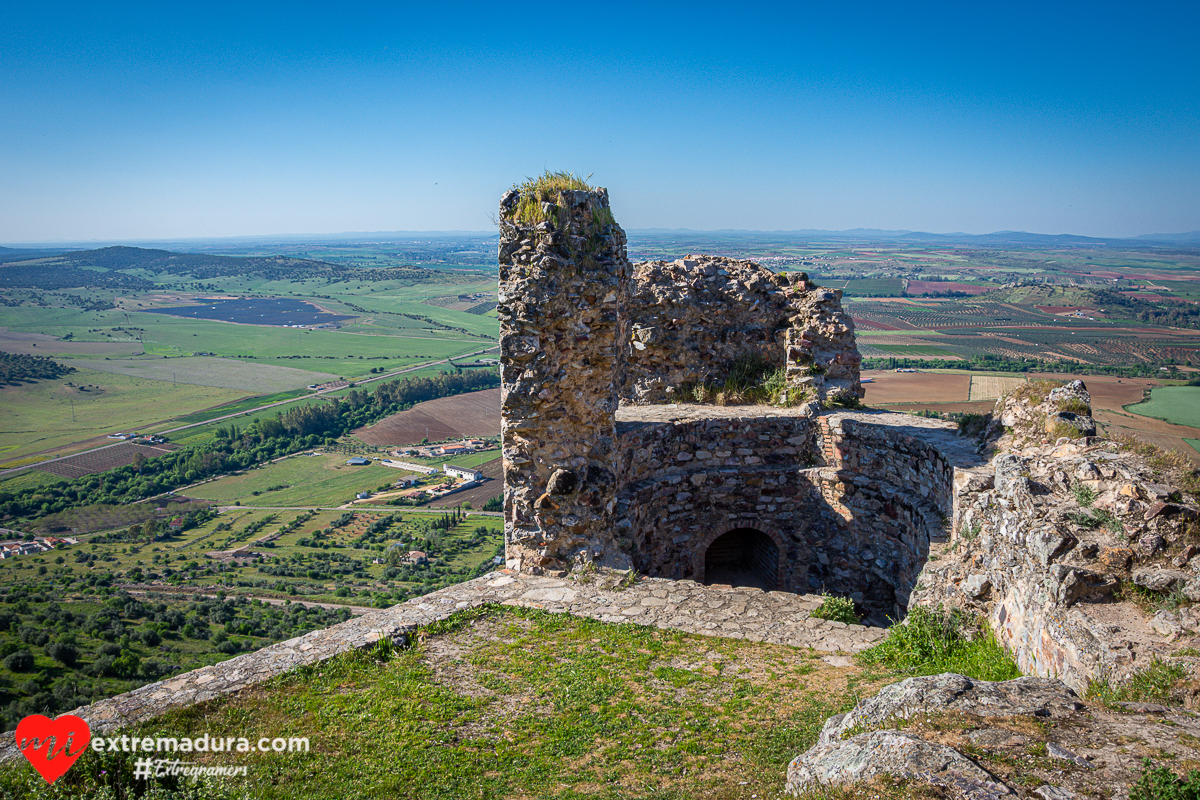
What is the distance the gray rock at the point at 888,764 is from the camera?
2.88 meters

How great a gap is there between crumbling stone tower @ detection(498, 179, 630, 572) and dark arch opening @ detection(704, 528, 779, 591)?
4143mm

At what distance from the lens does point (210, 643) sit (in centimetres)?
1900

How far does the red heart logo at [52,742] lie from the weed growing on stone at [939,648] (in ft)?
18.9

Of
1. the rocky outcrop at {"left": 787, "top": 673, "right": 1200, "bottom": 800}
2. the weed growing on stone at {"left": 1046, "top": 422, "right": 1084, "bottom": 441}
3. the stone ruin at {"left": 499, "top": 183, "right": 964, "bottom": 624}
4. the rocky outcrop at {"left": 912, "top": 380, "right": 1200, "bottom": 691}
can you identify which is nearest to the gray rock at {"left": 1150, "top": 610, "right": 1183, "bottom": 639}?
the rocky outcrop at {"left": 912, "top": 380, "right": 1200, "bottom": 691}

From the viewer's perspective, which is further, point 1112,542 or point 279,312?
point 279,312

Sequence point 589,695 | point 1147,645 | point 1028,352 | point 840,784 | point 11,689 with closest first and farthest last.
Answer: point 840,784 → point 1147,645 → point 589,695 → point 11,689 → point 1028,352

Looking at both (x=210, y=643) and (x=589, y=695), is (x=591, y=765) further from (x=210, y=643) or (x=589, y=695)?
(x=210, y=643)

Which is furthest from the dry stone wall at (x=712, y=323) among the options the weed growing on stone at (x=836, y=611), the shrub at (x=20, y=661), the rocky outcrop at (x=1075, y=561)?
the shrub at (x=20, y=661)

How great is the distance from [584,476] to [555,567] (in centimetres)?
114

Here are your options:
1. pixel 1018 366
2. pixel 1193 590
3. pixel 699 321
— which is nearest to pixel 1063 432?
pixel 1193 590

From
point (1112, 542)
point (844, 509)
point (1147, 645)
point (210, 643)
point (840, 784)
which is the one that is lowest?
point (210, 643)

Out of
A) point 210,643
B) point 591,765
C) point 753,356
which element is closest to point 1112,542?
point 591,765

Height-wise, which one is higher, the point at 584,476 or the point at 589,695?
the point at 584,476

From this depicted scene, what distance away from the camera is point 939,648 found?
5391mm
